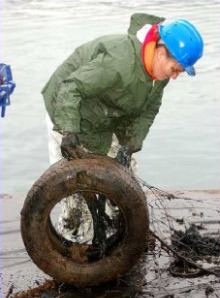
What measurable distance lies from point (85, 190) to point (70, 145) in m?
0.35

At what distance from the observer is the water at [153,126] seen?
8.29 meters

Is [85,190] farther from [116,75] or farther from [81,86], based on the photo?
[116,75]

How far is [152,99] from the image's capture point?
4.67m

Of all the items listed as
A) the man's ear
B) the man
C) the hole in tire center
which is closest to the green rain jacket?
the man

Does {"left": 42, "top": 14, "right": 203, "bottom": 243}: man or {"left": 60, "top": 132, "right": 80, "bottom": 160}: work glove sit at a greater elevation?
{"left": 42, "top": 14, "right": 203, "bottom": 243}: man

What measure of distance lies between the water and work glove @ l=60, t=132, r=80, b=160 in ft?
12.3

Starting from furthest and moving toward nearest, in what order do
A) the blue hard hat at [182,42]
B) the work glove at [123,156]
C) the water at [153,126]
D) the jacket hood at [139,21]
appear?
the water at [153,126], the work glove at [123,156], the jacket hood at [139,21], the blue hard hat at [182,42]

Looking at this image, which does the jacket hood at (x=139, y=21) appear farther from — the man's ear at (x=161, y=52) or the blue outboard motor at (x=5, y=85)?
the blue outboard motor at (x=5, y=85)

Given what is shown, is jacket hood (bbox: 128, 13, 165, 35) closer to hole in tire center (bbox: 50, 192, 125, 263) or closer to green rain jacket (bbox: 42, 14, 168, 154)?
green rain jacket (bbox: 42, 14, 168, 154)

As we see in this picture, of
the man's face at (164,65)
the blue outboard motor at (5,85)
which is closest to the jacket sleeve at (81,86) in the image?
the man's face at (164,65)

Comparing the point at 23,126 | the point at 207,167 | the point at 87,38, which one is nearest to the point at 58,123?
the point at 207,167

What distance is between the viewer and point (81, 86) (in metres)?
4.02

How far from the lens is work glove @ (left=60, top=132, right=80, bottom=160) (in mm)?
4070

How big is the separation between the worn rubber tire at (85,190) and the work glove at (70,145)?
0.05 m
